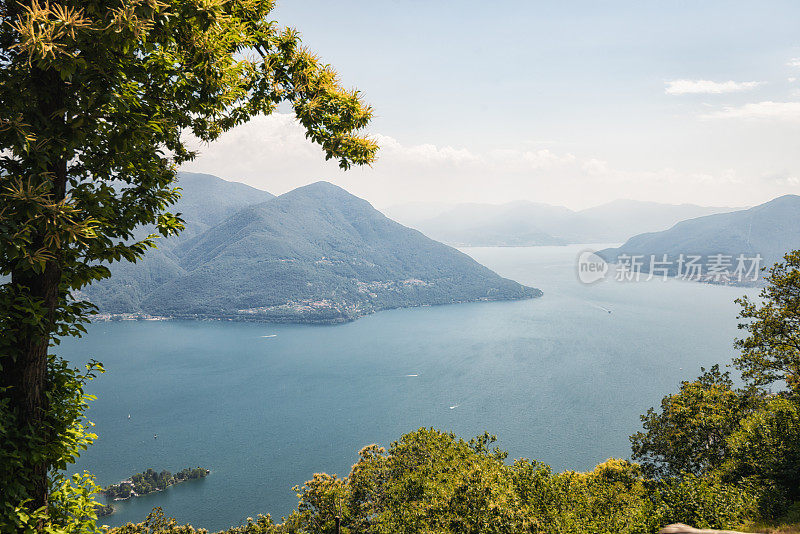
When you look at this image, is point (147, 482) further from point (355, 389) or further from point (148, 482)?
point (355, 389)

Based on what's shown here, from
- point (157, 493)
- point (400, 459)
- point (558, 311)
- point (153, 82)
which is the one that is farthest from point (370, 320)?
point (153, 82)

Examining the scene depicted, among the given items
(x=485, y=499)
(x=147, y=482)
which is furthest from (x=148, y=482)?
(x=485, y=499)

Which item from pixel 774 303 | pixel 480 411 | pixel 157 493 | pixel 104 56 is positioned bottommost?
pixel 157 493

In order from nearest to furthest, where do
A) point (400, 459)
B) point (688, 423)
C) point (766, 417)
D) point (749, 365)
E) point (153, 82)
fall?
point (153, 82), point (766, 417), point (749, 365), point (688, 423), point (400, 459)

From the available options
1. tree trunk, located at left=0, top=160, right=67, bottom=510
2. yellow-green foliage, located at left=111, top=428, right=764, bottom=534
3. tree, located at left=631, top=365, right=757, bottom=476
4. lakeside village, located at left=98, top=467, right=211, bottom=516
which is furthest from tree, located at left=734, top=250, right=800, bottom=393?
lakeside village, located at left=98, top=467, right=211, bottom=516

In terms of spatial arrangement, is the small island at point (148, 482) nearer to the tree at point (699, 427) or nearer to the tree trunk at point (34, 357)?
the tree at point (699, 427)

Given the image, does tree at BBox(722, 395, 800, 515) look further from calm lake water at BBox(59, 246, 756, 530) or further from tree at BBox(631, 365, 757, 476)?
calm lake water at BBox(59, 246, 756, 530)

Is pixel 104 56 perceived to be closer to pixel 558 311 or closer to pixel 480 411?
pixel 480 411

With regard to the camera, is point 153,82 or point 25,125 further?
point 153,82

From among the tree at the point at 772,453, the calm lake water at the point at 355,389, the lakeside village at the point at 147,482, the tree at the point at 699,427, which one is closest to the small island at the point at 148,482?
the lakeside village at the point at 147,482
